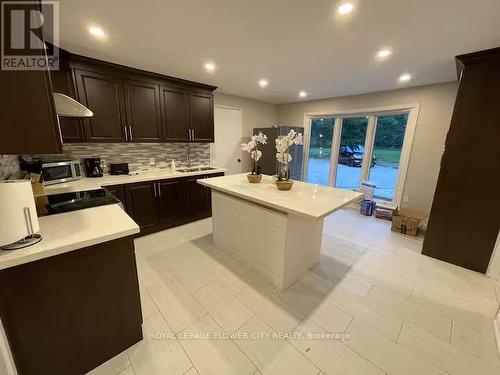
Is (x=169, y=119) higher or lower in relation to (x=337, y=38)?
lower

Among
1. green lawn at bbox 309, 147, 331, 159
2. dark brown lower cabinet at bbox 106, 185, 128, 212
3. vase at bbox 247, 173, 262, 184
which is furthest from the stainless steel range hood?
green lawn at bbox 309, 147, 331, 159

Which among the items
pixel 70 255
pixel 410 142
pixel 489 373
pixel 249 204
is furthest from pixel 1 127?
pixel 410 142

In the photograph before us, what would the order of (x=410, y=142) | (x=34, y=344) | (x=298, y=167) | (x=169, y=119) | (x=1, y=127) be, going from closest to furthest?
(x=1, y=127), (x=34, y=344), (x=169, y=119), (x=410, y=142), (x=298, y=167)

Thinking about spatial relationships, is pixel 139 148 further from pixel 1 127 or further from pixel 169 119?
pixel 1 127

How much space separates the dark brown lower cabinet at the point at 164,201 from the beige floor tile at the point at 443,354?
2948 millimetres

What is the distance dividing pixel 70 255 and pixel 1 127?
66 cm

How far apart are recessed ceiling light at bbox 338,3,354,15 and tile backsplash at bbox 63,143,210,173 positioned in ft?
9.78

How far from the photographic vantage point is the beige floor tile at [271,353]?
1.28 m

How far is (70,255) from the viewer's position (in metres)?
1.07

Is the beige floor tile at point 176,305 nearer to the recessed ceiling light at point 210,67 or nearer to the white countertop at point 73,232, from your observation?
the white countertop at point 73,232

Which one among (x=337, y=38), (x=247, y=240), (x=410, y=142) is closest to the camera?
(x=337, y=38)

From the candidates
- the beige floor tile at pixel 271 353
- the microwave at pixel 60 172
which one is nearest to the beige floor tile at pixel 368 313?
the beige floor tile at pixel 271 353

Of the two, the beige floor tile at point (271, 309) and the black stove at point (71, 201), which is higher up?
the black stove at point (71, 201)

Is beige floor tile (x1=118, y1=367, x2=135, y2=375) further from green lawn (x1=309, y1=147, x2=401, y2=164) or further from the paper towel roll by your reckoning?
green lawn (x1=309, y1=147, x2=401, y2=164)
